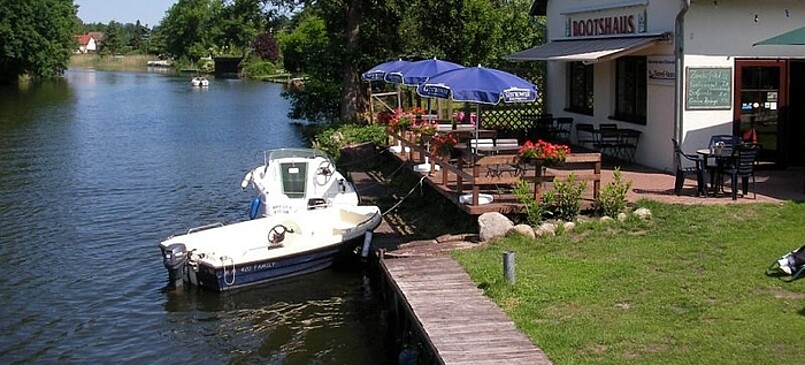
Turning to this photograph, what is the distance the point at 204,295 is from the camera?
1456cm

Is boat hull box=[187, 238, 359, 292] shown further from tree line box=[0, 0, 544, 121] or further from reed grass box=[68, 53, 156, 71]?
reed grass box=[68, 53, 156, 71]

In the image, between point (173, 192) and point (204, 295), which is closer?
point (204, 295)

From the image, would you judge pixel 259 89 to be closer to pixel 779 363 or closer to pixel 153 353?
pixel 153 353

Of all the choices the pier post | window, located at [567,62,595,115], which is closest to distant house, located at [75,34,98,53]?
window, located at [567,62,595,115]

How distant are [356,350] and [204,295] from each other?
3529 millimetres

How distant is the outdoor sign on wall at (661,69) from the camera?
56.5 ft

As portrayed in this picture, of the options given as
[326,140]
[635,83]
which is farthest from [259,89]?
[635,83]

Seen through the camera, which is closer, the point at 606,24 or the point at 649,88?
the point at 649,88

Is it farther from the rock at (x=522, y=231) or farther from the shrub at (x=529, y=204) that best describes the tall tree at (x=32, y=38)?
the rock at (x=522, y=231)

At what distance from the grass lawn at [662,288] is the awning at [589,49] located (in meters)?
→ 4.41

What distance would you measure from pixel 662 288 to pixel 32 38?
252 ft

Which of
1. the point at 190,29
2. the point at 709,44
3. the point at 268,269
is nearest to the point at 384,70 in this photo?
the point at 709,44

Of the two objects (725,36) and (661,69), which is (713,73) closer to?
(725,36)

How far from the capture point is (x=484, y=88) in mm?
14148
